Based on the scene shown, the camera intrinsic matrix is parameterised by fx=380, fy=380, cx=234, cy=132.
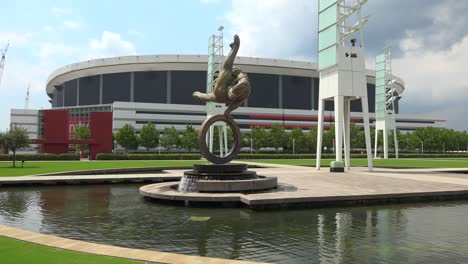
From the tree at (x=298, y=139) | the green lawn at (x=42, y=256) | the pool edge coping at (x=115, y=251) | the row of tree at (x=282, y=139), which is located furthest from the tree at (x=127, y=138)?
the green lawn at (x=42, y=256)

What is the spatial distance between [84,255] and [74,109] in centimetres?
11255

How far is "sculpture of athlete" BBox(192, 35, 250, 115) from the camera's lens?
19.2 metres

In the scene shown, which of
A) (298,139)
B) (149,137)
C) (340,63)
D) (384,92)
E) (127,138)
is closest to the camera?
(340,63)

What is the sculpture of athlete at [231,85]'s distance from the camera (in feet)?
63.1

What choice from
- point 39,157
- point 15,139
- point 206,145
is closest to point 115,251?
point 206,145

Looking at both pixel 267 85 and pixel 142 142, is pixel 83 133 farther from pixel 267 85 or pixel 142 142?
pixel 267 85

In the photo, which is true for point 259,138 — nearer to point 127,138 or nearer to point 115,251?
point 127,138

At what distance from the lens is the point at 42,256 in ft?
22.9

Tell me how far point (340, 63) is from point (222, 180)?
1882cm

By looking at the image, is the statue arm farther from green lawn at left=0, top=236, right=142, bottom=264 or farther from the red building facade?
the red building facade

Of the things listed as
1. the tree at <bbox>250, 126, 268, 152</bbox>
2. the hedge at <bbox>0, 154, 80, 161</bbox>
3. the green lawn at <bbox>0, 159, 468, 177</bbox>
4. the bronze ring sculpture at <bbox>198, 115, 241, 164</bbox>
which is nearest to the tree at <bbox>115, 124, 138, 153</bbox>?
the tree at <bbox>250, 126, 268, 152</bbox>

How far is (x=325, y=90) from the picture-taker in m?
33.7

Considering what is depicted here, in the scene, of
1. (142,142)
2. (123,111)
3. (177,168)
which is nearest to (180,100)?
(123,111)

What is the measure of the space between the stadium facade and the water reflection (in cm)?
8683
